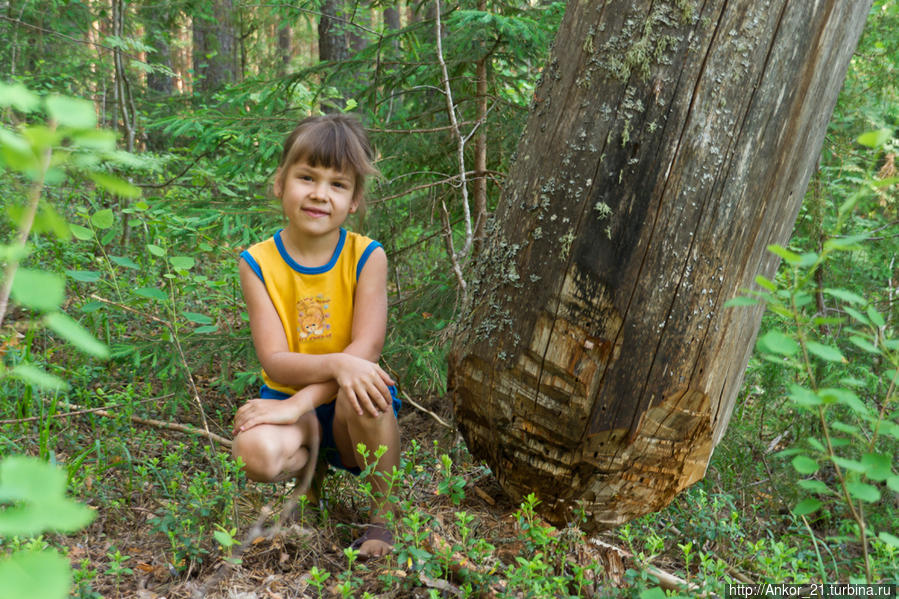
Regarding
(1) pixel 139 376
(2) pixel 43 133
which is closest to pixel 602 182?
(2) pixel 43 133

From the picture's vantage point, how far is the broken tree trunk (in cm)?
A: 211

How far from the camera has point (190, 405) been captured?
14.5 ft

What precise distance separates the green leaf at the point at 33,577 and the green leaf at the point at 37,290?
32cm

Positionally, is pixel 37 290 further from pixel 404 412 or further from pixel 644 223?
pixel 404 412

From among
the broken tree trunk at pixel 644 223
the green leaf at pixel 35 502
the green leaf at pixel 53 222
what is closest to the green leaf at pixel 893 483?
the broken tree trunk at pixel 644 223

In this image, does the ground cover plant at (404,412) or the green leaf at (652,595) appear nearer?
the ground cover plant at (404,412)

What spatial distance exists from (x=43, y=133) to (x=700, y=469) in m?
2.43

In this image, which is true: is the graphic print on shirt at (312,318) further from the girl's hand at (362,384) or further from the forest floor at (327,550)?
the forest floor at (327,550)

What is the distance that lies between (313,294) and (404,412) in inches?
86.2

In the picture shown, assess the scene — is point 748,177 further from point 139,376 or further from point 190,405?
point 139,376

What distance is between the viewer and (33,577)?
80 centimetres

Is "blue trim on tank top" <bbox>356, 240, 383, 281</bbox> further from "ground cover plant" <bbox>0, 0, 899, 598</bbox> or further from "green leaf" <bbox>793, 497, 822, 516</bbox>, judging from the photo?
"green leaf" <bbox>793, 497, 822, 516</bbox>

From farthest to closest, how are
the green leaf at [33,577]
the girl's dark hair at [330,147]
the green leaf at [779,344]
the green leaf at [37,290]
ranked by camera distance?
1. the girl's dark hair at [330,147]
2. the green leaf at [779,344]
3. the green leaf at [37,290]
4. the green leaf at [33,577]

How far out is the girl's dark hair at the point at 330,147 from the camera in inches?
110
